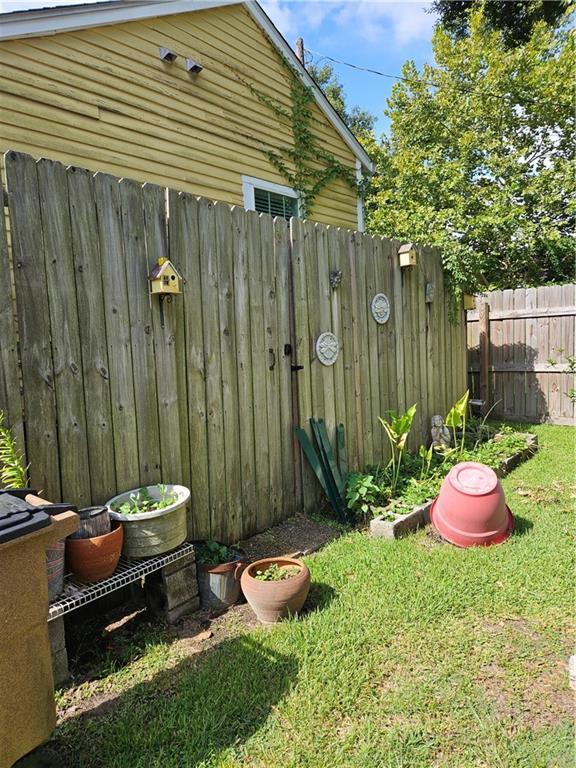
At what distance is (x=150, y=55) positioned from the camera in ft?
17.1

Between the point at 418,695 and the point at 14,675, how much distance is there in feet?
4.88

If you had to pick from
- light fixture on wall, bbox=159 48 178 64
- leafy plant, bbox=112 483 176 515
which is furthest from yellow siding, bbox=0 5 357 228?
leafy plant, bbox=112 483 176 515

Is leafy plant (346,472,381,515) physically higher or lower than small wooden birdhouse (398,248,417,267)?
lower

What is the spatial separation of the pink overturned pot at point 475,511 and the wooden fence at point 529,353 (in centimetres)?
387

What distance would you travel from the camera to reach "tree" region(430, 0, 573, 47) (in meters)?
12.5

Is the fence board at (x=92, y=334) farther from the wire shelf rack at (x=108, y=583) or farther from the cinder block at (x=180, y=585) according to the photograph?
the cinder block at (x=180, y=585)

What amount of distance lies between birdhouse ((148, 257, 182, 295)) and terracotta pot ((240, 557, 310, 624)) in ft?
5.43

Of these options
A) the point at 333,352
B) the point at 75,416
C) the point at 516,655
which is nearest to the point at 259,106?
the point at 333,352

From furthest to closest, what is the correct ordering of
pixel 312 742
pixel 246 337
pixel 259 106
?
pixel 259 106, pixel 246 337, pixel 312 742

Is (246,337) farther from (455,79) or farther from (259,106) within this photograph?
(455,79)

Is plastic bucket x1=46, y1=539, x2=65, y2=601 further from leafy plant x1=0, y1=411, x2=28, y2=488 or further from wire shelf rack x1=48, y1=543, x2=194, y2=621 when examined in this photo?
leafy plant x1=0, y1=411, x2=28, y2=488

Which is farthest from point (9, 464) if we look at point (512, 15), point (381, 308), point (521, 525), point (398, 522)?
point (512, 15)

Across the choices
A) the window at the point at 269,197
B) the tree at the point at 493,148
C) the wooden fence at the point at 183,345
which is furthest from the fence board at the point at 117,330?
the tree at the point at 493,148

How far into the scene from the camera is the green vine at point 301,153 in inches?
266
